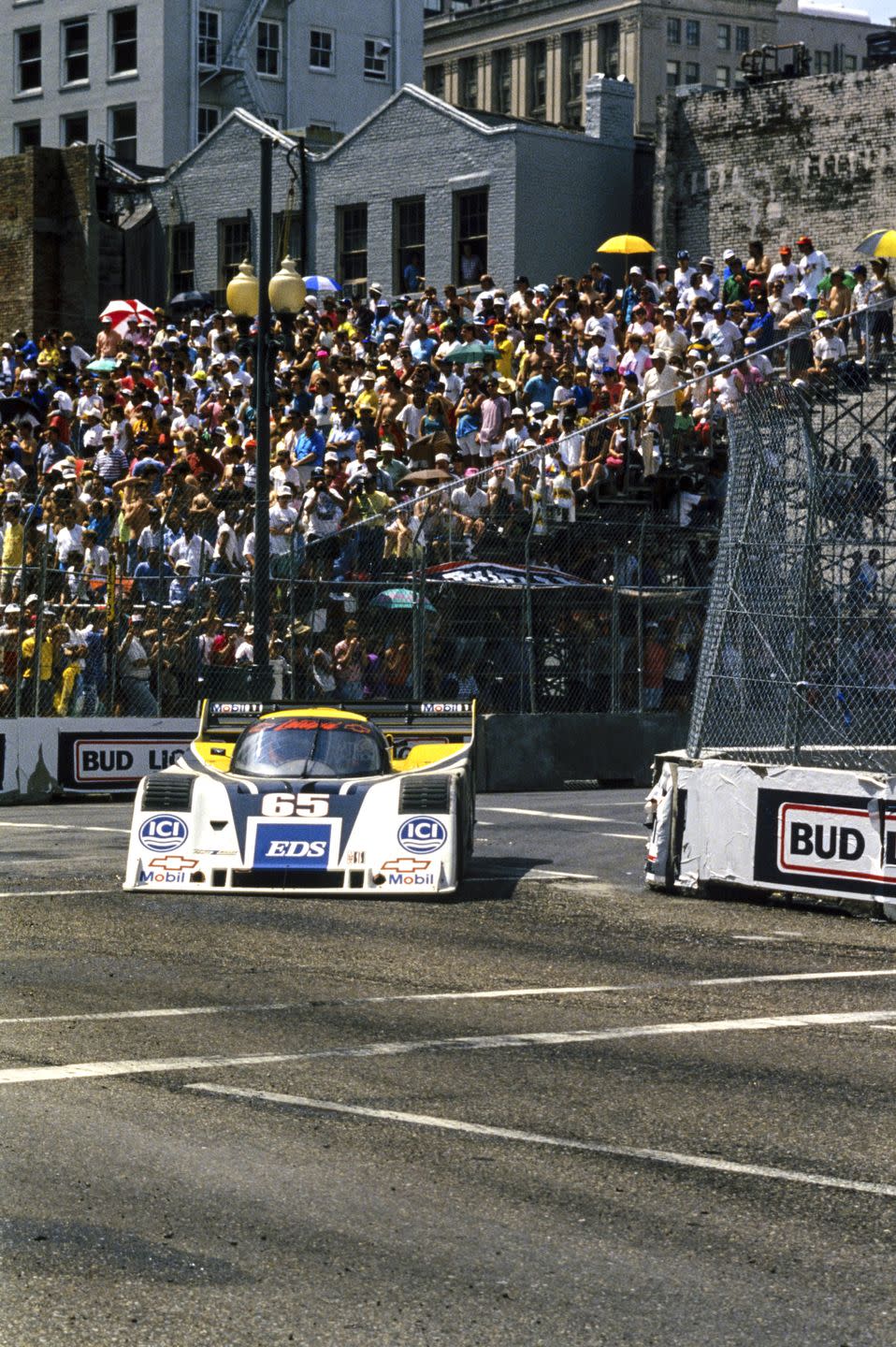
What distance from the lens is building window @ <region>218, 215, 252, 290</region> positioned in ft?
154

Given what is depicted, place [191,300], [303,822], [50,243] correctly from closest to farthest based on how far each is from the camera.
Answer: [303,822] < [191,300] < [50,243]

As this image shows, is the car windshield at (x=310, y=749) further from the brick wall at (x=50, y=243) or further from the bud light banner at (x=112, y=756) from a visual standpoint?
the brick wall at (x=50, y=243)

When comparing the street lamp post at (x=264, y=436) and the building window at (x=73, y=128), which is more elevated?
the building window at (x=73, y=128)

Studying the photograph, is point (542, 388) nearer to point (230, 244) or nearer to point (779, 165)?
point (779, 165)

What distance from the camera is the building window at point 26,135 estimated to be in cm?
5988

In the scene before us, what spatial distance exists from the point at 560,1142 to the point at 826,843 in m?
7.44

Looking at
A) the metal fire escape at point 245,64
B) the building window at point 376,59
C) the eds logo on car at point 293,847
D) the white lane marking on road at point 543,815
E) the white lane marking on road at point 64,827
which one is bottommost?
the white lane marking on road at point 64,827

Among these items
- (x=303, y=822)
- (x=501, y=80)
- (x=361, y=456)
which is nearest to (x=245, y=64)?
(x=361, y=456)

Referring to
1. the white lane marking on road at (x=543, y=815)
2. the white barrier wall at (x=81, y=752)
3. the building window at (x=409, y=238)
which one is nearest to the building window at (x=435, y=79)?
the building window at (x=409, y=238)

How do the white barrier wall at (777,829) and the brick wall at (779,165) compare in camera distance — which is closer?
the white barrier wall at (777,829)

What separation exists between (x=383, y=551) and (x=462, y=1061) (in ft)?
49.1

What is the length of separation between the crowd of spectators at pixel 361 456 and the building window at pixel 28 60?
29350 millimetres

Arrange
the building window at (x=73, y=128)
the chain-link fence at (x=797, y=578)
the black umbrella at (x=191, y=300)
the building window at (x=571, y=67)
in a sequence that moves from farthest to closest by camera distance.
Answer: the building window at (x=571, y=67), the building window at (x=73, y=128), the black umbrella at (x=191, y=300), the chain-link fence at (x=797, y=578)

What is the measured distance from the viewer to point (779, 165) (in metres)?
40.2
